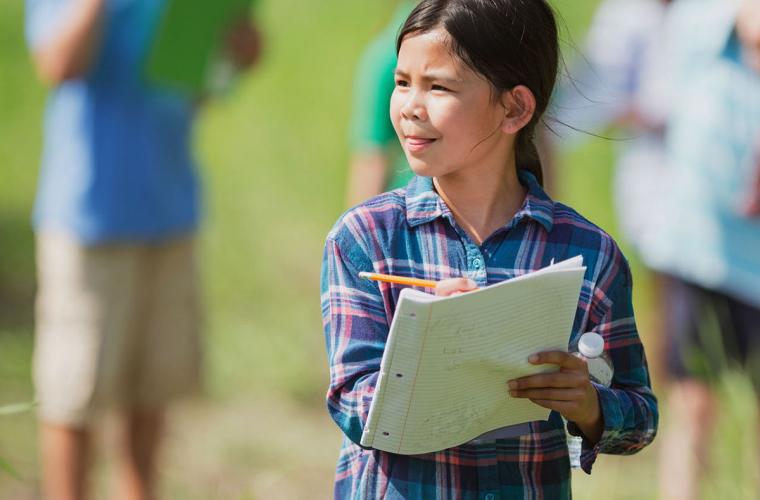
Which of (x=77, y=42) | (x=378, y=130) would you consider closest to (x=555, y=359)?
(x=378, y=130)

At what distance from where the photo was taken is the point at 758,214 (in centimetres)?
346

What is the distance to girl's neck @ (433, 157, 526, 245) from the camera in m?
1.80

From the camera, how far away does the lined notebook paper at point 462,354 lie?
61.6 inches

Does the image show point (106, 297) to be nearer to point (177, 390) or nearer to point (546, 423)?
point (177, 390)

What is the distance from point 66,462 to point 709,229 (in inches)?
72.6

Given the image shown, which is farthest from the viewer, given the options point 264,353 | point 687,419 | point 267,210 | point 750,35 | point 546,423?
point 267,210

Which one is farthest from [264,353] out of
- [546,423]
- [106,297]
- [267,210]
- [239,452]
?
[546,423]

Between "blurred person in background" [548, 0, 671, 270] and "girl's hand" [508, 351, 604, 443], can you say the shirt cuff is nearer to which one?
"girl's hand" [508, 351, 604, 443]

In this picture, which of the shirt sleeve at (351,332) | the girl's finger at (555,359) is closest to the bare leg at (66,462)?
the shirt sleeve at (351,332)

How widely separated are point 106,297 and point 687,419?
164cm

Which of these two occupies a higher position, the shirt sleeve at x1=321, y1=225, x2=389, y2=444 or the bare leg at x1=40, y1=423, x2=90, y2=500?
the shirt sleeve at x1=321, y1=225, x2=389, y2=444

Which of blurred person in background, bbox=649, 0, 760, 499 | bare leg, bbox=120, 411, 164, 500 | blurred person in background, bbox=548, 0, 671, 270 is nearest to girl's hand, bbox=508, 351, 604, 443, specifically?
blurred person in background, bbox=649, 0, 760, 499

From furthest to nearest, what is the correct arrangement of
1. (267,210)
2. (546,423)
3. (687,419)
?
(267,210), (687,419), (546,423)

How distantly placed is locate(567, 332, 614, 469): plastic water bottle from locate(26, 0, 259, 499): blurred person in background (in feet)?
6.41
